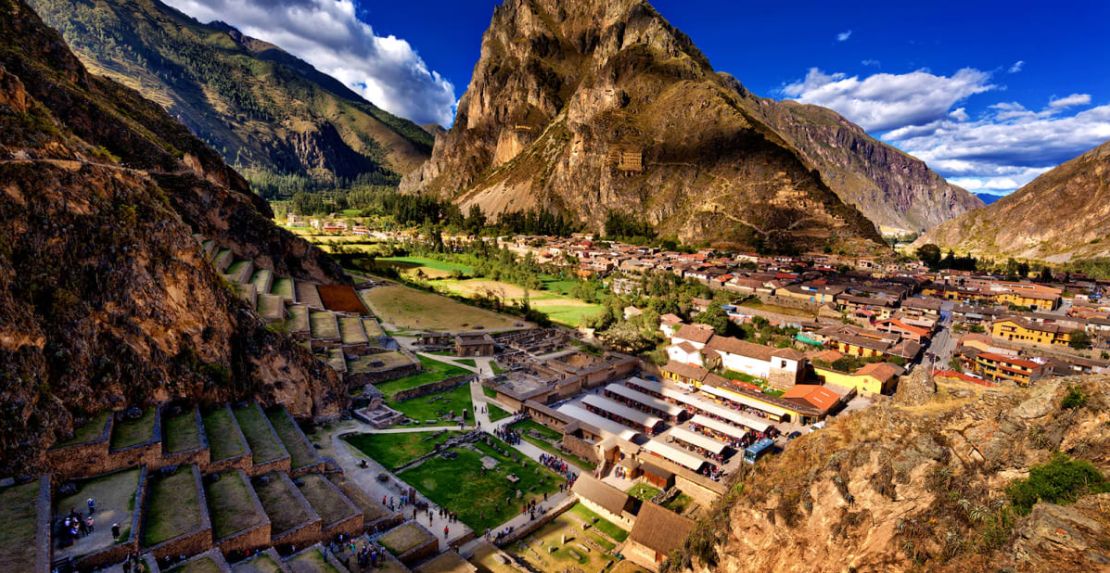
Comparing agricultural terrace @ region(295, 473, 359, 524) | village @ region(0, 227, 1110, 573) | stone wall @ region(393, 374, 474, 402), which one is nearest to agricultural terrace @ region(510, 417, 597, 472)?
village @ region(0, 227, 1110, 573)

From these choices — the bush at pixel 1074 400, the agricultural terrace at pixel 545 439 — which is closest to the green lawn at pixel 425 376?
the agricultural terrace at pixel 545 439

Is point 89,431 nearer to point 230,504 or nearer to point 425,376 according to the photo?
point 230,504

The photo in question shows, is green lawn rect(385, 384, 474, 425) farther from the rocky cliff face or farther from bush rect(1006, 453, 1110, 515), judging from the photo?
bush rect(1006, 453, 1110, 515)

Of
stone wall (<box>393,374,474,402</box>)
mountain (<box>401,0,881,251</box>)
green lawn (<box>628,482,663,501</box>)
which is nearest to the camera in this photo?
green lawn (<box>628,482,663,501</box>)

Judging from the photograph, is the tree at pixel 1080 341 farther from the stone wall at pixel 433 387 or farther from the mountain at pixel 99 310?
the mountain at pixel 99 310

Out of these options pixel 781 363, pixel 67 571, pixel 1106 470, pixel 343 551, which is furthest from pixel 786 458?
pixel 781 363
